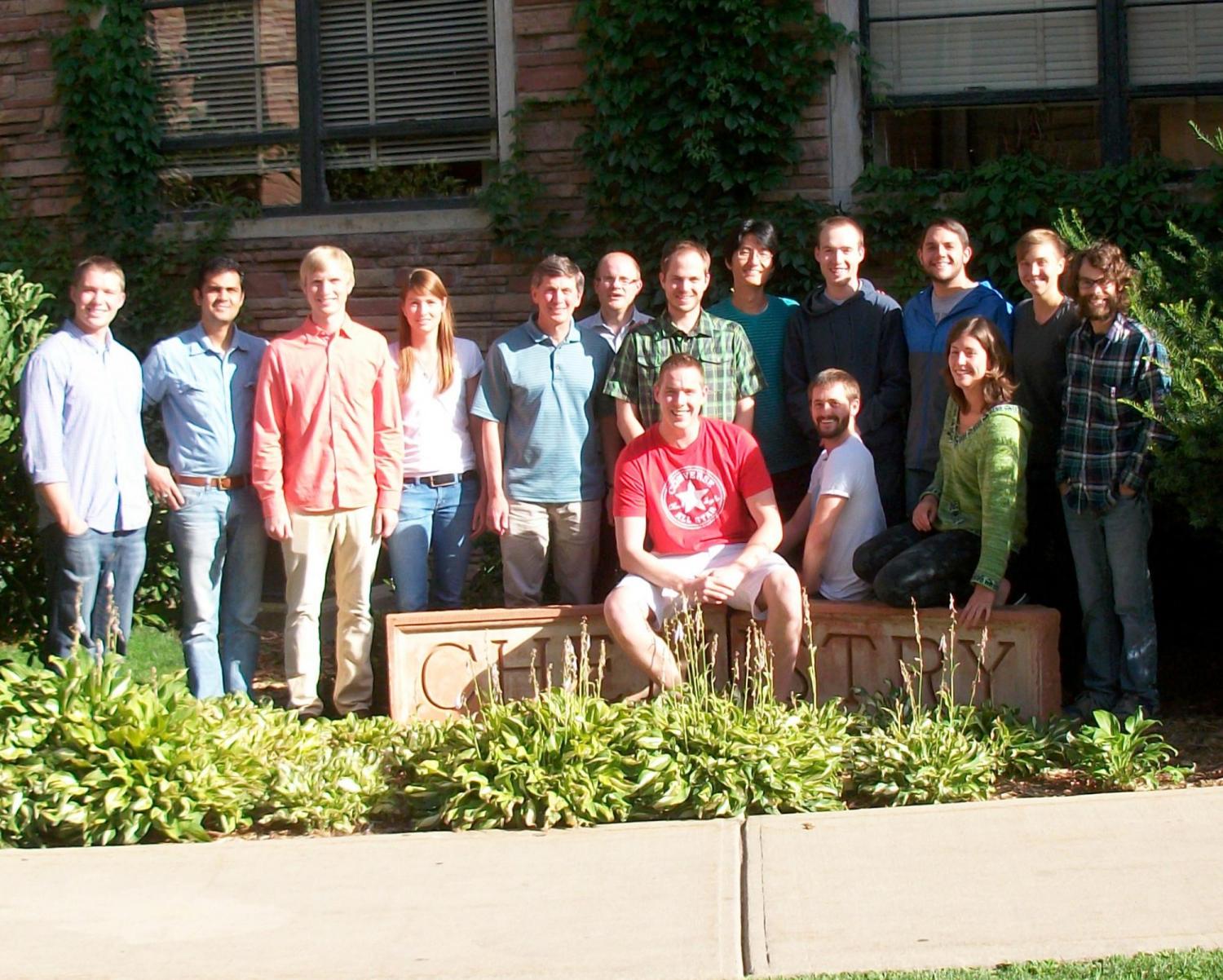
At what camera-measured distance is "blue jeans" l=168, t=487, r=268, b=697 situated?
6.00 m

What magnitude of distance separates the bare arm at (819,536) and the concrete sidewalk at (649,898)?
55.3 inches

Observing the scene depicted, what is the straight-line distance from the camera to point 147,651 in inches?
283

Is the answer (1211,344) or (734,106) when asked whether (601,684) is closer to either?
(1211,344)

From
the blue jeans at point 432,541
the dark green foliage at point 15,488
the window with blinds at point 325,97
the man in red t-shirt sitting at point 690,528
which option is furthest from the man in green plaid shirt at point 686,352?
the window with blinds at point 325,97

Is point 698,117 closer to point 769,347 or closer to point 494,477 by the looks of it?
point 769,347

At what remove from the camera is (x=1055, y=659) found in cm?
553

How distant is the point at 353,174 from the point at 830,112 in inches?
109

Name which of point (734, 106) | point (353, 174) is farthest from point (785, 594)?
point (353, 174)

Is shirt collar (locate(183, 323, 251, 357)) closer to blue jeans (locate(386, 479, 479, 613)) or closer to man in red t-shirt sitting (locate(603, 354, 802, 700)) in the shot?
blue jeans (locate(386, 479, 479, 613))

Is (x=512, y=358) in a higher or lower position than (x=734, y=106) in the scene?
lower

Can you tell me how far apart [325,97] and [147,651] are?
3522mm

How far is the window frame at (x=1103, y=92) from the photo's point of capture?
26.1 feet

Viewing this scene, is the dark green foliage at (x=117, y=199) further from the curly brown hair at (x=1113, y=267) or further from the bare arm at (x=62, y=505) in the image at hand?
the curly brown hair at (x=1113, y=267)

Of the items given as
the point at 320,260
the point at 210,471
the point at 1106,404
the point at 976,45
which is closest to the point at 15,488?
the point at 210,471
